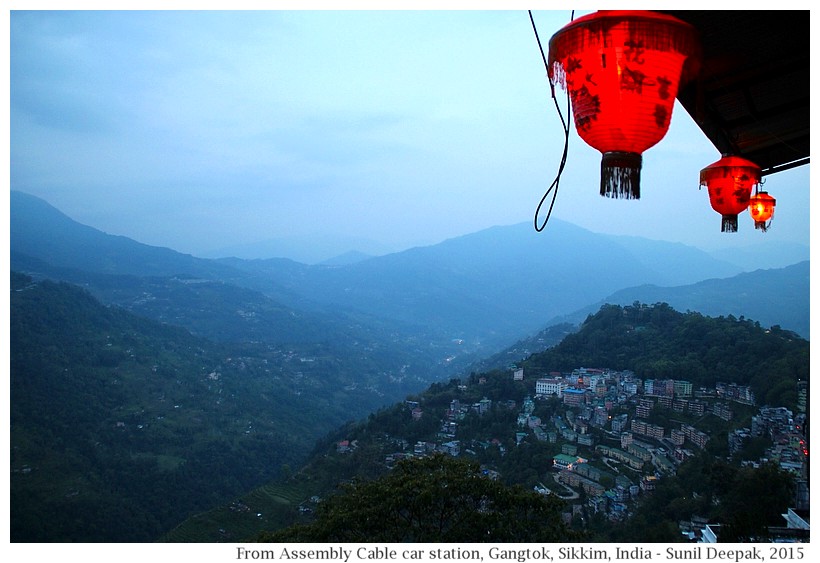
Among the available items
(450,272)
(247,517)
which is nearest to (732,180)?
(247,517)

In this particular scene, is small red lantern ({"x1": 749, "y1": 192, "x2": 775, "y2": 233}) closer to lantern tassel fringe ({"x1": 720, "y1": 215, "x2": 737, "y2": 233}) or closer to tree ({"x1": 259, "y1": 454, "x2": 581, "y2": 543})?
lantern tassel fringe ({"x1": 720, "y1": 215, "x2": 737, "y2": 233})

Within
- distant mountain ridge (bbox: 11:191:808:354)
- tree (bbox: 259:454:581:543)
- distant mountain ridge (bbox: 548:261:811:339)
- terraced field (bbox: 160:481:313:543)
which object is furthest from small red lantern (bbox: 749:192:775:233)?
distant mountain ridge (bbox: 11:191:808:354)

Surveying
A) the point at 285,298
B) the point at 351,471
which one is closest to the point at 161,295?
the point at 285,298

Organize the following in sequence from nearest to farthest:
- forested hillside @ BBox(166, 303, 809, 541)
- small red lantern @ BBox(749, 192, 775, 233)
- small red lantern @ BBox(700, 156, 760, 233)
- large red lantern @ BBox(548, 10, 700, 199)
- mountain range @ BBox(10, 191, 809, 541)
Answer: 1. large red lantern @ BBox(548, 10, 700, 199)
2. small red lantern @ BBox(700, 156, 760, 233)
3. small red lantern @ BBox(749, 192, 775, 233)
4. forested hillside @ BBox(166, 303, 809, 541)
5. mountain range @ BBox(10, 191, 809, 541)

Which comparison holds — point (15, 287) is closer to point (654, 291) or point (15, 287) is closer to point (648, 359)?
point (648, 359)

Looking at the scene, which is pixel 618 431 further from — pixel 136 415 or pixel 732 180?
pixel 136 415

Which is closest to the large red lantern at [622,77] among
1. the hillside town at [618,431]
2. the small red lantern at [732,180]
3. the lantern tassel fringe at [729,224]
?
the small red lantern at [732,180]

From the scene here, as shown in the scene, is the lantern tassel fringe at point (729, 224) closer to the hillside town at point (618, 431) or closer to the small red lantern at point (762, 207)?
the small red lantern at point (762, 207)
